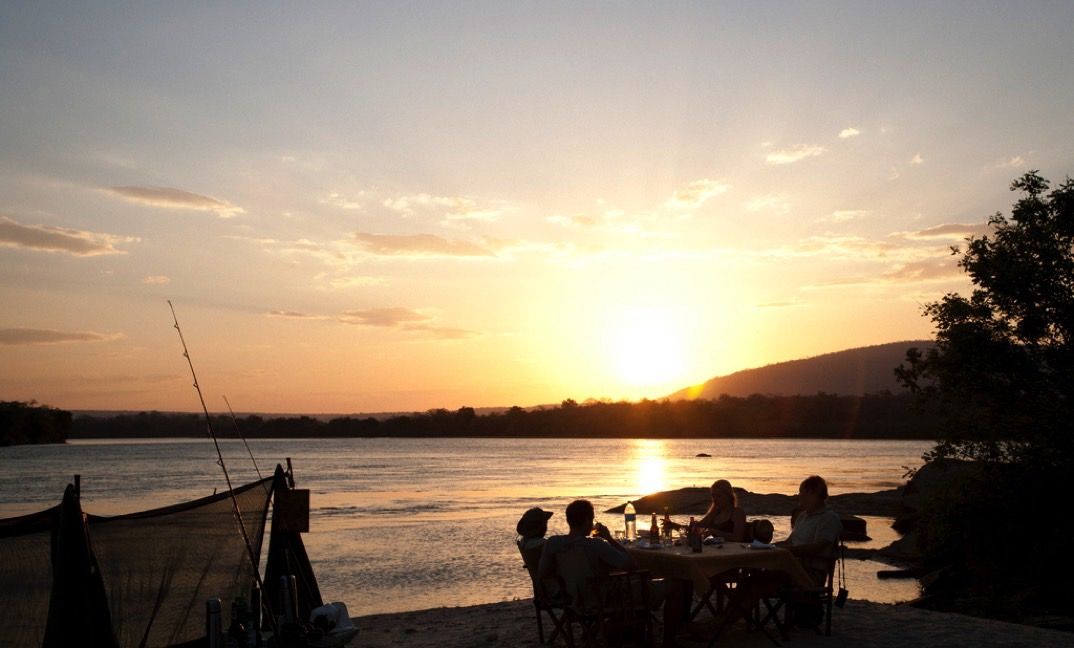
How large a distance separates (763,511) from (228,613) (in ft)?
88.4

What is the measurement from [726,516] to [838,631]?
1539mm

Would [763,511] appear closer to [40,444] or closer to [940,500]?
[940,500]

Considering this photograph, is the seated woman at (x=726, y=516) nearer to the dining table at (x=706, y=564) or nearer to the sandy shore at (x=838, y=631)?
the dining table at (x=706, y=564)

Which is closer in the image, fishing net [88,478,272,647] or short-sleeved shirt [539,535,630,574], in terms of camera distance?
fishing net [88,478,272,647]

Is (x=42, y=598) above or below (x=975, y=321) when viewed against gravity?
below

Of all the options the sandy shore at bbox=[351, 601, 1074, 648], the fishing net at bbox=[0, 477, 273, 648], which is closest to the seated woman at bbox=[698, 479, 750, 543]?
the sandy shore at bbox=[351, 601, 1074, 648]

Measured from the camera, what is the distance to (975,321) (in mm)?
15672

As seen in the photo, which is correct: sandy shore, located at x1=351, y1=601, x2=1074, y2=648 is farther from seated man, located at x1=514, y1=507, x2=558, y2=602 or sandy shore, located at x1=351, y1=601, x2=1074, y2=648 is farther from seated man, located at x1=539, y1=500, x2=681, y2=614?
seated man, located at x1=539, y1=500, x2=681, y2=614

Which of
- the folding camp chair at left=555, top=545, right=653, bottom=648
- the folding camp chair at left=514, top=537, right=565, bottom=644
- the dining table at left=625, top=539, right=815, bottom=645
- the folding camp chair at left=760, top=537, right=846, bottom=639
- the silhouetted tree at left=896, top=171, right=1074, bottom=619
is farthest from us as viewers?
the silhouetted tree at left=896, top=171, right=1074, bottom=619

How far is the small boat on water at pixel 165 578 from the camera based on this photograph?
19.0ft

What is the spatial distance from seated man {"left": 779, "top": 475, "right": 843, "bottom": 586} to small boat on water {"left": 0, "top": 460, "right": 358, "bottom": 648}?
4.20m

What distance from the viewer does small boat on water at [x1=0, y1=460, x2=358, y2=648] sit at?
5.80 meters

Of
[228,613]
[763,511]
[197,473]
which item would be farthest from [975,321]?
[197,473]

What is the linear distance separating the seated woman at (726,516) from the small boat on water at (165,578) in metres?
3.74
